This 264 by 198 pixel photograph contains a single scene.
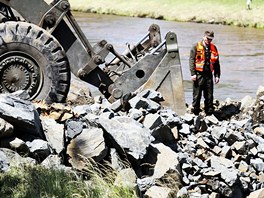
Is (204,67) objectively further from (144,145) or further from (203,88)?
(144,145)

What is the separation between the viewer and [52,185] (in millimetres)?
7770

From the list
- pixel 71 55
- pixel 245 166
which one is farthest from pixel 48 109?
pixel 245 166

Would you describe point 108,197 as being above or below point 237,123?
above

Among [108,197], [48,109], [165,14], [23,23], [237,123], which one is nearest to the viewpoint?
[108,197]

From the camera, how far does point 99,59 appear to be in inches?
481

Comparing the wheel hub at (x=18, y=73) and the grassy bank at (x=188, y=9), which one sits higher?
the wheel hub at (x=18, y=73)

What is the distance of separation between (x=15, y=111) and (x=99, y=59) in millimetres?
3632

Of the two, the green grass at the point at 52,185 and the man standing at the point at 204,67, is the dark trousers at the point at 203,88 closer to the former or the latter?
the man standing at the point at 204,67

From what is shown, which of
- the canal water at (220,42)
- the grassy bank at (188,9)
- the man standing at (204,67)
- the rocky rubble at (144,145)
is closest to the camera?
the rocky rubble at (144,145)

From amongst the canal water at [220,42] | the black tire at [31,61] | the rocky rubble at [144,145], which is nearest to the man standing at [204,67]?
the rocky rubble at [144,145]

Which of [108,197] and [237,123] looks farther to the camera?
[237,123]

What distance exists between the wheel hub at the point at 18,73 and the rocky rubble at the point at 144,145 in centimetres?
77

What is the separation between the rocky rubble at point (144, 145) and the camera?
8867 millimetres

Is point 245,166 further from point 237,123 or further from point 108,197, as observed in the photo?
point 108,197
